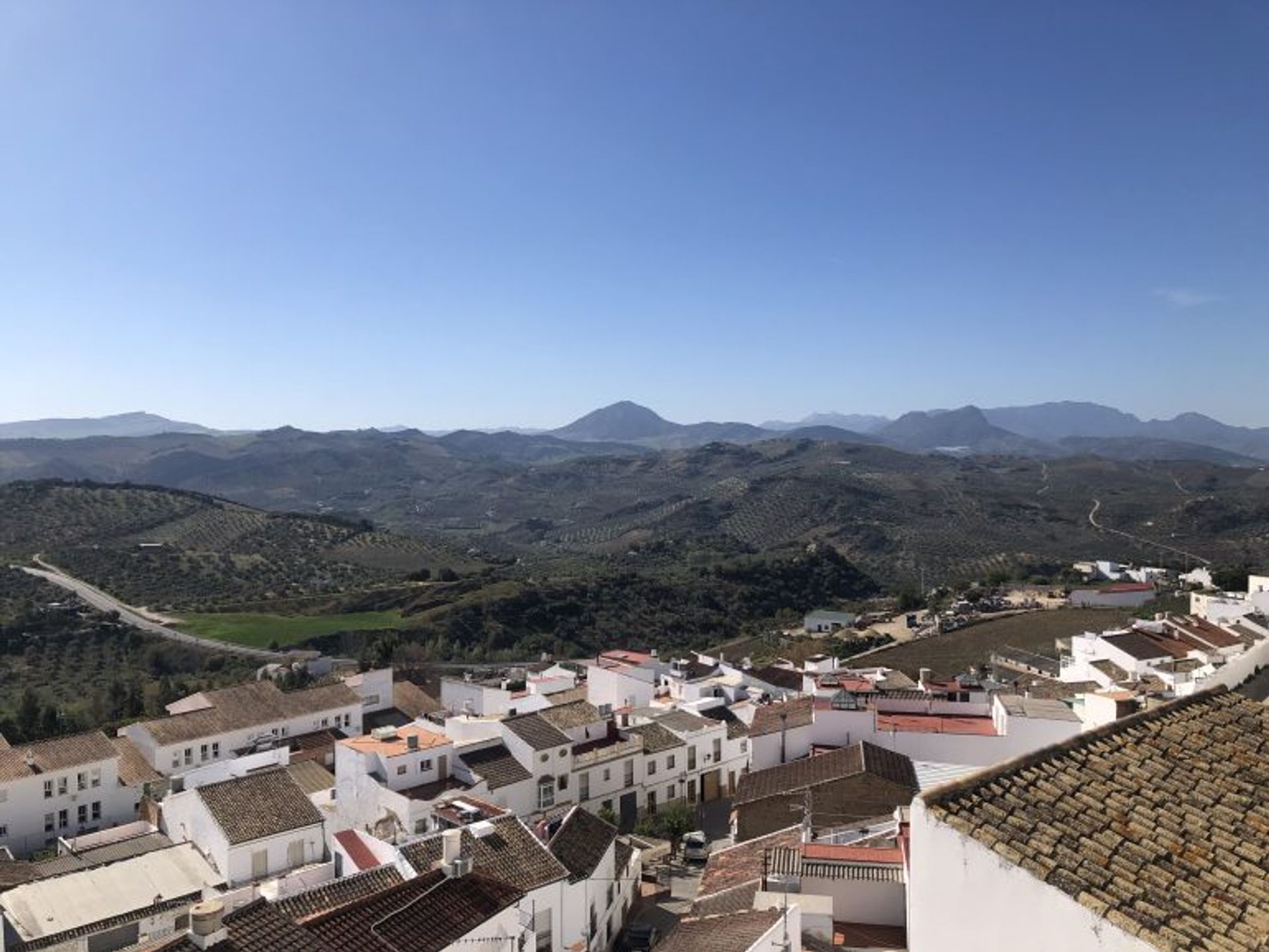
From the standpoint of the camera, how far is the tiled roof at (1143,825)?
5570 millimetres

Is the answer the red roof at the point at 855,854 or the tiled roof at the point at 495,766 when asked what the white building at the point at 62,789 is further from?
the red roof at the point at 855,854

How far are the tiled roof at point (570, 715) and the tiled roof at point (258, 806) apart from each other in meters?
7.53

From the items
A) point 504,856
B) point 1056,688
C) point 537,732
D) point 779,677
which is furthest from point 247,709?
point 1056,688

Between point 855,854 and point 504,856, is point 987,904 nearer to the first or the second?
point 855,854

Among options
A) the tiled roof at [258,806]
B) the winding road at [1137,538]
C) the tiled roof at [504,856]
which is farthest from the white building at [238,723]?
the winding road at [1137,538]

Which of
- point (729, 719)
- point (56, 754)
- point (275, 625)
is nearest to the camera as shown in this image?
point (56, 754)

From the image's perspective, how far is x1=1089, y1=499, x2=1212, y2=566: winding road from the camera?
105312mm

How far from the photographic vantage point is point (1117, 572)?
8581 cm

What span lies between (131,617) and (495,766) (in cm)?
5456

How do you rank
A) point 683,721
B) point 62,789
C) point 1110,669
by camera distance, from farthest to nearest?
point 1110,669, point 683,721, point 62,789

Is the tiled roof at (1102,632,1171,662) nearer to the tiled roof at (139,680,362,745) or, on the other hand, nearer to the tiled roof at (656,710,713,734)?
the tiled roof at (656,710,713,734)

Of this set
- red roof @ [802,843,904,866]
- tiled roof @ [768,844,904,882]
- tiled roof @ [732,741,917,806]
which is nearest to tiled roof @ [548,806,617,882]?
tiled roof @ [732,741,917,806]

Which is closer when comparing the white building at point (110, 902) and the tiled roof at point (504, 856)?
the tiled roof at point (504, 856)

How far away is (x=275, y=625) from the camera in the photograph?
68.5 metres
